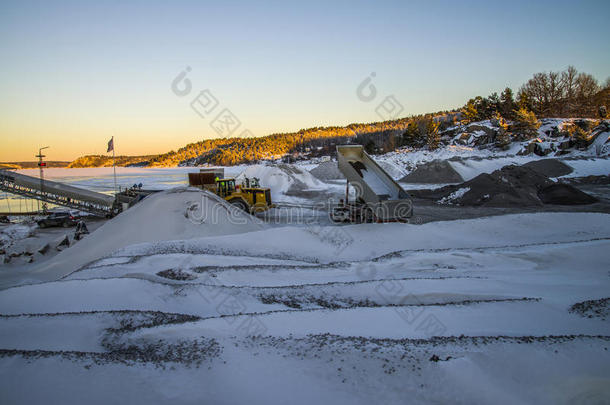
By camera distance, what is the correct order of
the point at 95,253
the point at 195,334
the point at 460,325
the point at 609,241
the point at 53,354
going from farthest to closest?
the point at 95,253 → the point at 609,241 → the point at 460,325 → the point at 195,334 → the point at 53,354

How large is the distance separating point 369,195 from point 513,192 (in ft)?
31.7

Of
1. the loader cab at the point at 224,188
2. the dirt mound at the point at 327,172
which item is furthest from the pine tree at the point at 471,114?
the loader cab at the point at 224,188

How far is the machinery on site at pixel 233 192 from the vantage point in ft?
47.3

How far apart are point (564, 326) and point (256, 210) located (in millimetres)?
12449

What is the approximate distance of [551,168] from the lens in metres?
25.3

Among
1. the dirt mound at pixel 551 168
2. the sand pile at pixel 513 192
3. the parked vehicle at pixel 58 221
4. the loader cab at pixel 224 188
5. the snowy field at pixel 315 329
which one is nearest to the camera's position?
the snowy field at pixel 315 329

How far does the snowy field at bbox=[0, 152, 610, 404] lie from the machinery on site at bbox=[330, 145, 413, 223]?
2.50 m

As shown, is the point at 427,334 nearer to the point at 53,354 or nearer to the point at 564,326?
the point at 564,326

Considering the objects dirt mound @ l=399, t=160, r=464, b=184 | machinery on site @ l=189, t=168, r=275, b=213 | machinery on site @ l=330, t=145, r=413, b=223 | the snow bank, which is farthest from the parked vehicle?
dirt mound @ l=399, t=160, r=464, b=184

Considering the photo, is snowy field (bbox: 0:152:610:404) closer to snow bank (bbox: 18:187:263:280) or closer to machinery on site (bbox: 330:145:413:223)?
snow bank (bbox: 18:187:263:280)

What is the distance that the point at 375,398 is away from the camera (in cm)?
265

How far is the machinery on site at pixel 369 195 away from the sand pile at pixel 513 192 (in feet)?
21.1

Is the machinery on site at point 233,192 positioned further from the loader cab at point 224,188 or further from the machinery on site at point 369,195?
the machinery on site at point 369,195

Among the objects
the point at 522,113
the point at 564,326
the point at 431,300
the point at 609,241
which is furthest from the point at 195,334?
the point at 522,113
